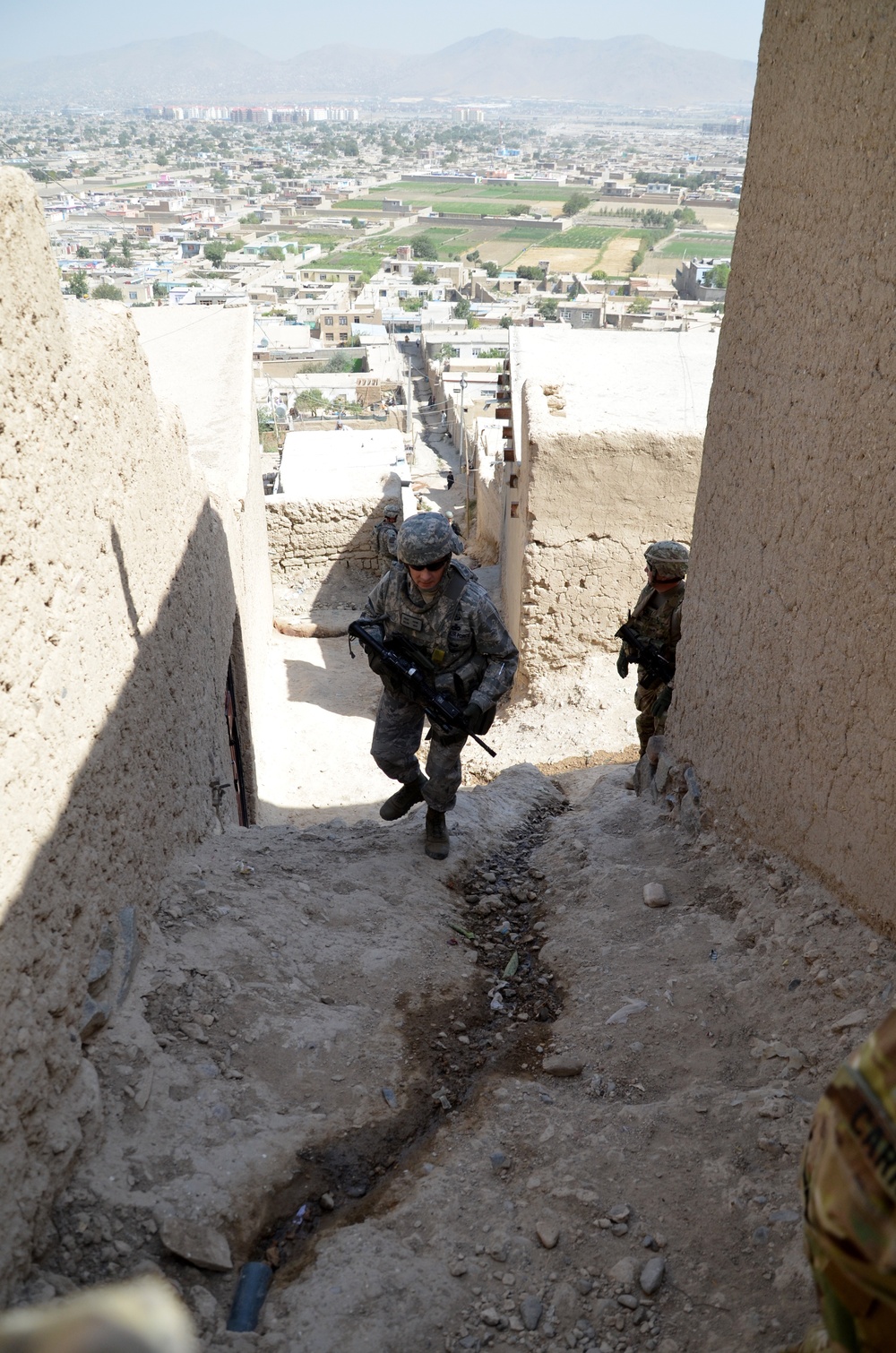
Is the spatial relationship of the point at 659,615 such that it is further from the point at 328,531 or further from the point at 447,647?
the point at 328,531

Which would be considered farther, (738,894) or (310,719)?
(310,719)

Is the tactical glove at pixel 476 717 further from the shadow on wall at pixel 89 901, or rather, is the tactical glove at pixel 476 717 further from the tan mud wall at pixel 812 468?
the shadow on wall at pixel 89 901

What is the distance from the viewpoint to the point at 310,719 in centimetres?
735

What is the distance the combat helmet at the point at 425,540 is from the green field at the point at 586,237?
81.9m

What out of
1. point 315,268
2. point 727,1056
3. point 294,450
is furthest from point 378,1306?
point 315,268

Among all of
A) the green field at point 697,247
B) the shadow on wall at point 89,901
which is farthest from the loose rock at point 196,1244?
the green field at point 697,247

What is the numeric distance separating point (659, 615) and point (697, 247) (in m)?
80.4

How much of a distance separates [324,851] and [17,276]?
8.12 feet

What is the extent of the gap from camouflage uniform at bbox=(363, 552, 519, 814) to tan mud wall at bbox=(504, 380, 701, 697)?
235 centimetres

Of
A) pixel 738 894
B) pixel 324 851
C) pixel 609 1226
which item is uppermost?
pixel 609 1226

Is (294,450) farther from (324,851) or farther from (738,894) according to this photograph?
(738,894)

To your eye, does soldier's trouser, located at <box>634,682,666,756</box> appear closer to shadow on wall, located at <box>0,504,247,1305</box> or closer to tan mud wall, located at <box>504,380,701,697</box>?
tan mud wall, located at <box>504,380,701,697</box>

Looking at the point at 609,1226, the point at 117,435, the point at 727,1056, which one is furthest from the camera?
the point at 117,435

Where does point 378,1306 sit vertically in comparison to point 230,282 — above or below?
above
